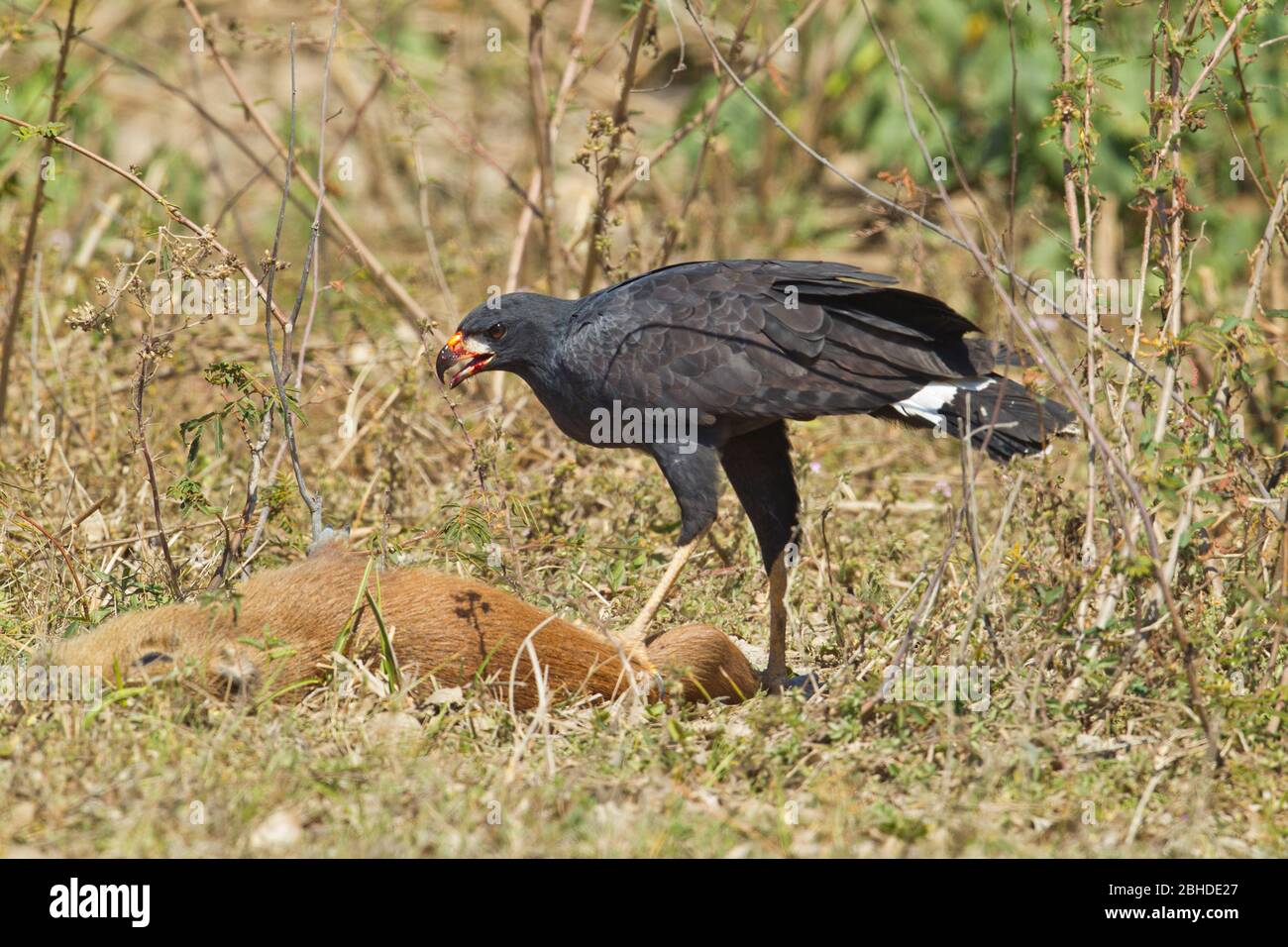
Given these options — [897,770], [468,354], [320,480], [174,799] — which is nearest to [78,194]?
[320,480]

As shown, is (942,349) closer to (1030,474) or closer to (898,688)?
(1030,474)

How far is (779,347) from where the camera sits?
488 cm

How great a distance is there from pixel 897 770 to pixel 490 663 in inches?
49.2

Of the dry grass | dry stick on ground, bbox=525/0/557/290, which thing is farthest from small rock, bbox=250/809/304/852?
dry stick on ground, bbox=525/0/557/290

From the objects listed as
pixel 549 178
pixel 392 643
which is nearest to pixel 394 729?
pixel 392 643

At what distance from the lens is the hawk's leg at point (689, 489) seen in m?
4.84

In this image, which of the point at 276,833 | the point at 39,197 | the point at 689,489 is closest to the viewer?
the point at 276,833
